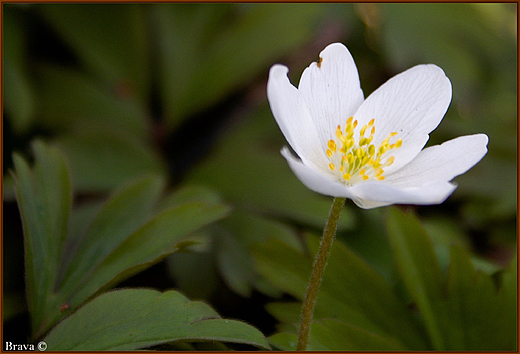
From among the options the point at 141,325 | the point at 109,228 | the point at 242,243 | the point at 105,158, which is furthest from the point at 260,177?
the point at 141,325

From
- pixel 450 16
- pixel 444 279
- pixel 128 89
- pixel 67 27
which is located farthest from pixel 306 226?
pixel 450 16

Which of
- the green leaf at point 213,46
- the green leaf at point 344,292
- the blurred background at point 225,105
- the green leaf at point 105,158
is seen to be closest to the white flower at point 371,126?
the green leaf at point 344,292

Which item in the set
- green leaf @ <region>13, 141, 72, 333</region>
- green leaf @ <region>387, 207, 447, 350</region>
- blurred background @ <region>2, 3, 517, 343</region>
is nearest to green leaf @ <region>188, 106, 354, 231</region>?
blurred background @ <region>2, 3, 517, 343</region>

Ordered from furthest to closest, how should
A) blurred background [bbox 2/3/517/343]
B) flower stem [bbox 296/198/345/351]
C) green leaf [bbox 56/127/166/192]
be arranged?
green leaf [bbox 56/127/166/192] < blurred background [bbox 2/3/517/343] < flower stem [bbox 296/198/345/351]

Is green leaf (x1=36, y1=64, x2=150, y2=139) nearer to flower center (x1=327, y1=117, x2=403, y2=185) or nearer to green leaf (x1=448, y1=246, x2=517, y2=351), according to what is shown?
flower center (x1=327, y1=117, x2=403, y2=185)

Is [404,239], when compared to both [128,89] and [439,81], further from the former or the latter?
[128,89]

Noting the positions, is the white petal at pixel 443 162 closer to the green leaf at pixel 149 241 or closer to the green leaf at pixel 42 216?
the green leaf at pixel 149 241

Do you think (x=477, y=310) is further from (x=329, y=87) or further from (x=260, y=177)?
(x=260, y=177)

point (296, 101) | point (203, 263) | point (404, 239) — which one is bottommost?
point (203, 263)
